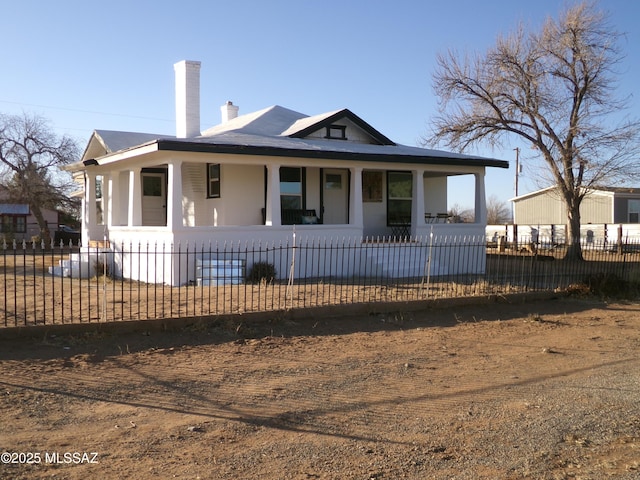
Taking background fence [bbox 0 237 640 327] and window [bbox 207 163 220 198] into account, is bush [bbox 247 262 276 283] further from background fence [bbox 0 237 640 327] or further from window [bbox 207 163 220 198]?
window [bbox 207 163 220 198]

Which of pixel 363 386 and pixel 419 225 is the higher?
pixel 419 225

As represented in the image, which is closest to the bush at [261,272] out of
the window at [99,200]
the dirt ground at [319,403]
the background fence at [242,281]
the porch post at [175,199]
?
the background fence at [242,281]

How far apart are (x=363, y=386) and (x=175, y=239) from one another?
858 cm

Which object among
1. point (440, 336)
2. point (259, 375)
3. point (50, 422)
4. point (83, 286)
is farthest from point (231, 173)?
point (50, 422)

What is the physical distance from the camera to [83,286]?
45.2ft

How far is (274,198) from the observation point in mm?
15898

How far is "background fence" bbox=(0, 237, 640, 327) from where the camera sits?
32.7ft

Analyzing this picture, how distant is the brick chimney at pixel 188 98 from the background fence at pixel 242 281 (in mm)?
4146

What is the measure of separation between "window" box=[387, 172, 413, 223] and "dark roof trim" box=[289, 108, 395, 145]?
117cm

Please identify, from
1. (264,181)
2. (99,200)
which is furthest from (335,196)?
(99,200)

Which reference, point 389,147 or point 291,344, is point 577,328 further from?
point 389,147

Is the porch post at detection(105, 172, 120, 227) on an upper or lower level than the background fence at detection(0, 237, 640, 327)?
upper

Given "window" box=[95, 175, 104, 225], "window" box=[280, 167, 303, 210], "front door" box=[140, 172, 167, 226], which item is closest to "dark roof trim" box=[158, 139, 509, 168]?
"window" box=[280, 167, 303, 210]

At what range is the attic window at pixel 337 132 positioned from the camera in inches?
771
